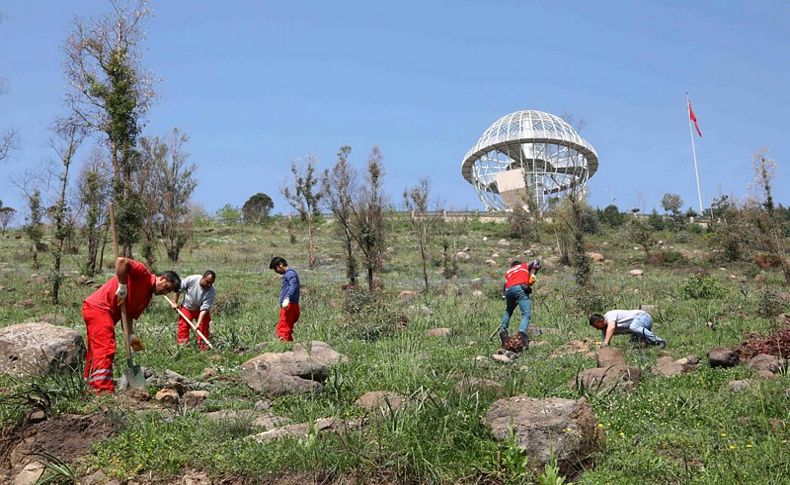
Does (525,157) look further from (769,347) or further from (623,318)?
(769,347)

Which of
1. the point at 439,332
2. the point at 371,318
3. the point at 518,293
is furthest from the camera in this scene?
the point at 371,318

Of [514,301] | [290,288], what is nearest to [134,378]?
[290,288]

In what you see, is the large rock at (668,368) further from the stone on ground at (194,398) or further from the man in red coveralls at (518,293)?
the stone on ground at (194,398)

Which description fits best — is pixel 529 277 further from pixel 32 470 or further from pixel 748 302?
pixel 32 470

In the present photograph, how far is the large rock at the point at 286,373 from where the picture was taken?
6223mm

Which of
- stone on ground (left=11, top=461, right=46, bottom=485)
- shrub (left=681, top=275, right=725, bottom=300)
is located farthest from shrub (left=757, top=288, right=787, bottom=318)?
stone on ground (left=11, top=461, right=46, bottom=485)

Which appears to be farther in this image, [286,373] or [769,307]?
[769,307]

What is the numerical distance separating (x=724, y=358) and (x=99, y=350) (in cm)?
646

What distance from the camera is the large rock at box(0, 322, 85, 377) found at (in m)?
6.33

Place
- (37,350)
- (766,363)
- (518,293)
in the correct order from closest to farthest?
(37,350) < (766,363) < (518,293)

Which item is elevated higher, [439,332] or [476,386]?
[476,386]

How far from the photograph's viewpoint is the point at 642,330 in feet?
31.3

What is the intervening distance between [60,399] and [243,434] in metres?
1.65

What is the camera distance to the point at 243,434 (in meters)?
5.12
